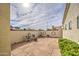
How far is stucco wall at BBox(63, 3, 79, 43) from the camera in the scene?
2.77m

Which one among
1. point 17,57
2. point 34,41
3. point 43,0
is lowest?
point 17,57

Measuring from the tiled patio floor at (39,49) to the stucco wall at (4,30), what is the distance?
0.12 metres

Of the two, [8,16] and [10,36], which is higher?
[8,16]

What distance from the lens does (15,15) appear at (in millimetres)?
2883

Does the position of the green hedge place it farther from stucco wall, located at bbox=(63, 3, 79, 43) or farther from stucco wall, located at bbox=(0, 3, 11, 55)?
stucco wall, located at bbox=(0, 3, 11, 55)

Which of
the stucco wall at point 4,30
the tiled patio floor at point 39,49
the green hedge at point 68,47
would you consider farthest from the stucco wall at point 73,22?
the stucco wall at point 4,30

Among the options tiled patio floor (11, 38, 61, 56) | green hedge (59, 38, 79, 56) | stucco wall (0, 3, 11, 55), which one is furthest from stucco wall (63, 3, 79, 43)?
stucco wall (0, 3, 11, 55)

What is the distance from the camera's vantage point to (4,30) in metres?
2.88

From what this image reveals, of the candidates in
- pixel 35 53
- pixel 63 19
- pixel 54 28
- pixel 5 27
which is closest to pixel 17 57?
pixel 35 53

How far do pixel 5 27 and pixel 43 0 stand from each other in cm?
69

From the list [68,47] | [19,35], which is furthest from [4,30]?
[68,47]

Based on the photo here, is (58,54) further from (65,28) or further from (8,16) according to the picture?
(8,16)

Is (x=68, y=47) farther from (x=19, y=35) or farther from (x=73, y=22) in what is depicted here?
(x=19, y=35)

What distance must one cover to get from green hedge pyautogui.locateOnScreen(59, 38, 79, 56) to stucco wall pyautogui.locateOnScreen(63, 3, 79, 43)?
0.07 metres
